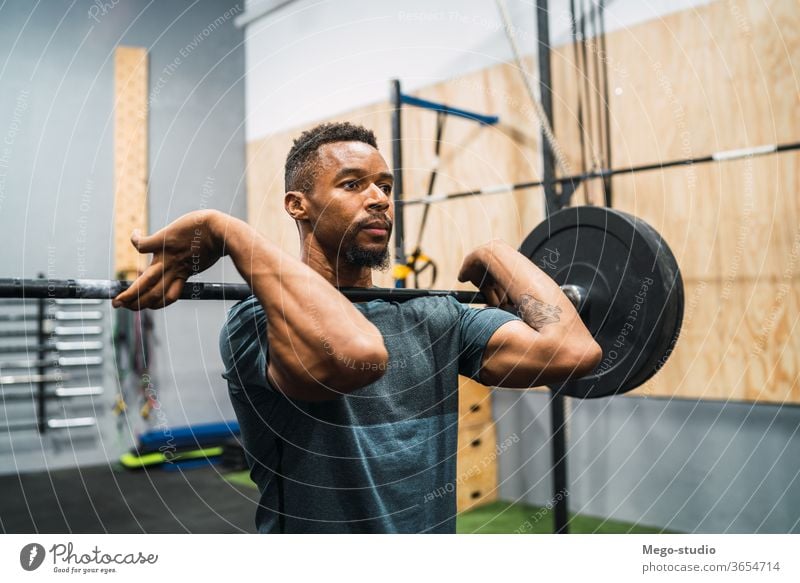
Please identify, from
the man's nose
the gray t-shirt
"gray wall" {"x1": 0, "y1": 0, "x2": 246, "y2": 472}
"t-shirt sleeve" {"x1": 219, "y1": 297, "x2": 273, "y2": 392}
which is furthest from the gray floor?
the man's nose

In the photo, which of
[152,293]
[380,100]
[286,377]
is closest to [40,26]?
[152,293]

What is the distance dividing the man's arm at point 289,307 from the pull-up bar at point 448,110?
74.0 inches

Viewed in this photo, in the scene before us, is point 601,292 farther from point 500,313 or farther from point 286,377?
point 286,377

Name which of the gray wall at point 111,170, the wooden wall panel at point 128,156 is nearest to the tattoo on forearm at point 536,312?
the gray wall at point 111,170

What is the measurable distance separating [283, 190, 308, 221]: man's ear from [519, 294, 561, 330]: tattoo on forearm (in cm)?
45

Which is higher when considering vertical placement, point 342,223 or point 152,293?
point 342,223

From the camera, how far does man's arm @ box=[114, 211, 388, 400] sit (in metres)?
0.86

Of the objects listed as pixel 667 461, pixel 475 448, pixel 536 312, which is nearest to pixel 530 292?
pixel 536 312

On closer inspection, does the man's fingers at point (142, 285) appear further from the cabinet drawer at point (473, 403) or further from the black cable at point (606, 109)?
the cabinet drawer at point (473, 403)

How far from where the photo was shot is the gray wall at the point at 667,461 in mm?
2338

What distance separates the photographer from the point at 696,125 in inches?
101

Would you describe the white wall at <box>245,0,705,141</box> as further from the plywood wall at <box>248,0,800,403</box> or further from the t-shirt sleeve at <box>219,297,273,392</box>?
the t-shirt sleeve at <box>219,297,273,392</box>

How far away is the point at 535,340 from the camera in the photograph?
3.69ft

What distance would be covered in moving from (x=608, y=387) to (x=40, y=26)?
1574mm
